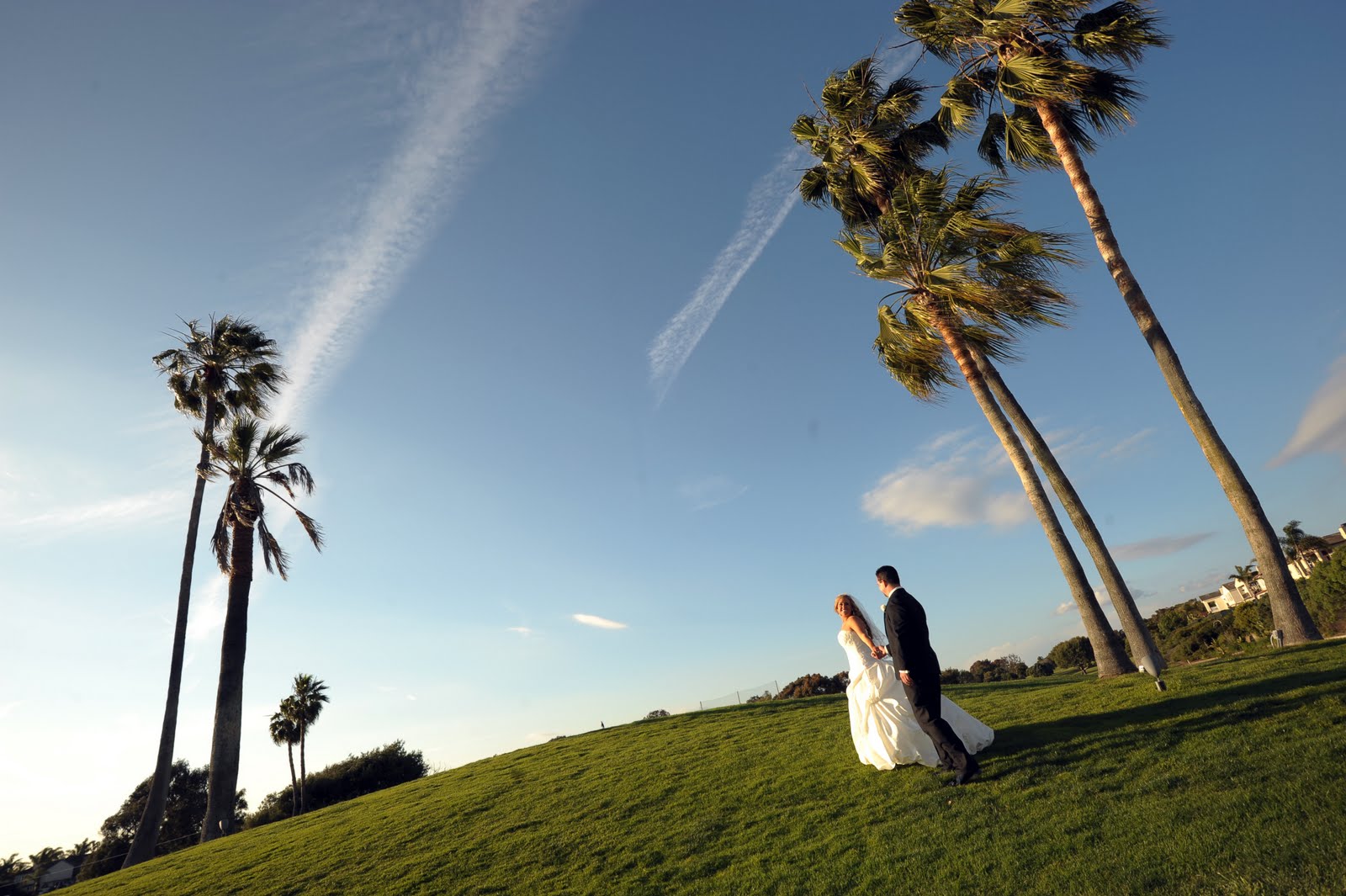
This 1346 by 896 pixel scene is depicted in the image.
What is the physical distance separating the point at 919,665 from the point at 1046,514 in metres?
9.02

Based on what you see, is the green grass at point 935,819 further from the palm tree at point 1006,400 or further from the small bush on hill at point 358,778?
the small bush on hill at point 358,778

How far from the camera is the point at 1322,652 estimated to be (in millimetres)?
11492

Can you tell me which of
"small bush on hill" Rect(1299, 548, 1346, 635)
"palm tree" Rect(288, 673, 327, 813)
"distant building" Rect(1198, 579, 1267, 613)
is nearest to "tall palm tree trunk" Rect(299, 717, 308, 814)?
"palm tree" Rect(288, 673, 327, 813)

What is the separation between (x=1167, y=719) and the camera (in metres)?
9.25

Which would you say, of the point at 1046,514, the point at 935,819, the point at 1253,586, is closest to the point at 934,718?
the point at 935,819

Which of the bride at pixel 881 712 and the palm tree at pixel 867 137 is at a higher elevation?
the palm tree at pixel 867 137

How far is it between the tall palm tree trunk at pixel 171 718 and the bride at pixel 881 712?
978 inches

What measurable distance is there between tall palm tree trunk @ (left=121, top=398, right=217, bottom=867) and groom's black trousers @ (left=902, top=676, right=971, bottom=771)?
85.2 ft

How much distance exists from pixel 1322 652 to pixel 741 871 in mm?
11813

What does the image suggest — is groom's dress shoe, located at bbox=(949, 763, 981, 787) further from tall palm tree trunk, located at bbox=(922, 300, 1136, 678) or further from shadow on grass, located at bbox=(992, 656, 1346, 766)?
tall palm tree trunk, located at bbox=(922, 300, 1136, 678)

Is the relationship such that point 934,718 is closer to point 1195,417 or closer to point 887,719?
point 887,719

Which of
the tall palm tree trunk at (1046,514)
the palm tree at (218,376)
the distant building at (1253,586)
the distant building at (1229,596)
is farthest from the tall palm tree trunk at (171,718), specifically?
the distant building at (1229,596)

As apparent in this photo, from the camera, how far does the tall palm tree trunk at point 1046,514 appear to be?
568 inches

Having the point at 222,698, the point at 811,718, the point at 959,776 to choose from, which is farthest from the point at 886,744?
the point at 222,698
